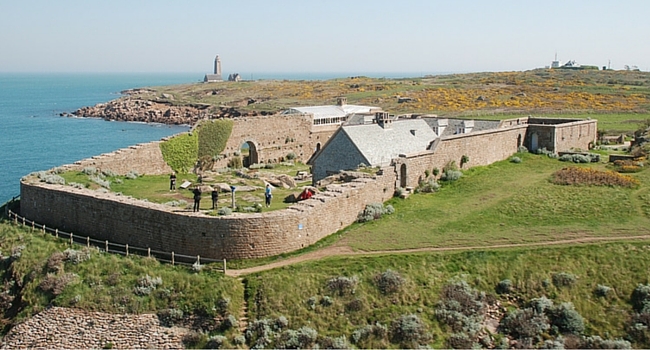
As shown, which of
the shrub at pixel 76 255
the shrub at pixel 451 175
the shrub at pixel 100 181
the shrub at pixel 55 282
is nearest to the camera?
the shrub at pixel 55 282

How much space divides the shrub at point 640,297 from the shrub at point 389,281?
7335 mm

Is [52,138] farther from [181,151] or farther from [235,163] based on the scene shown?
[181,151]

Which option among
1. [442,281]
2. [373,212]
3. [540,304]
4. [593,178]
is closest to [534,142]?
[593,178]

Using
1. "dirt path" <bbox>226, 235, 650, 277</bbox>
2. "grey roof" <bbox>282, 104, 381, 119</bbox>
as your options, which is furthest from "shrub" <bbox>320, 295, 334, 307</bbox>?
"grey roof" <bbox>282, 104, 381, 119</bbox>

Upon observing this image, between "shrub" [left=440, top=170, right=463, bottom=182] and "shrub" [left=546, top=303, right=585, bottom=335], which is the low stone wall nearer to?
"shrub" [left=546, top=303, right=585, bottom=335]

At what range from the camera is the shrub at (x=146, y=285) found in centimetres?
2072

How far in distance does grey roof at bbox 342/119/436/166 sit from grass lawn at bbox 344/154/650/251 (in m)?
3.73

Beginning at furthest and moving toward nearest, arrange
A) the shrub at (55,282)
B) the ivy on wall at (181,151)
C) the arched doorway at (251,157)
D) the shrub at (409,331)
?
the arched doorway at (251,157), the ivy on wall at (181,151), the shrub at (55,282), the shrub at (409,331)

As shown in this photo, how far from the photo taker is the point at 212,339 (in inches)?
739

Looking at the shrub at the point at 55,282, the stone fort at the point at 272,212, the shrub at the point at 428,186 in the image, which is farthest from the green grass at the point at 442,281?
the shrub at the point at 428,186

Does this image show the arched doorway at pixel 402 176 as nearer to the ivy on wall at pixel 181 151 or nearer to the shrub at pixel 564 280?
the shrub at pixel 564 280

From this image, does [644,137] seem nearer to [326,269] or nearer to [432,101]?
[326,269]

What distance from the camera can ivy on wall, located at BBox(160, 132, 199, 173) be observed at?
130 ft

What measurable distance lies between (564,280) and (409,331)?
5.97 m
